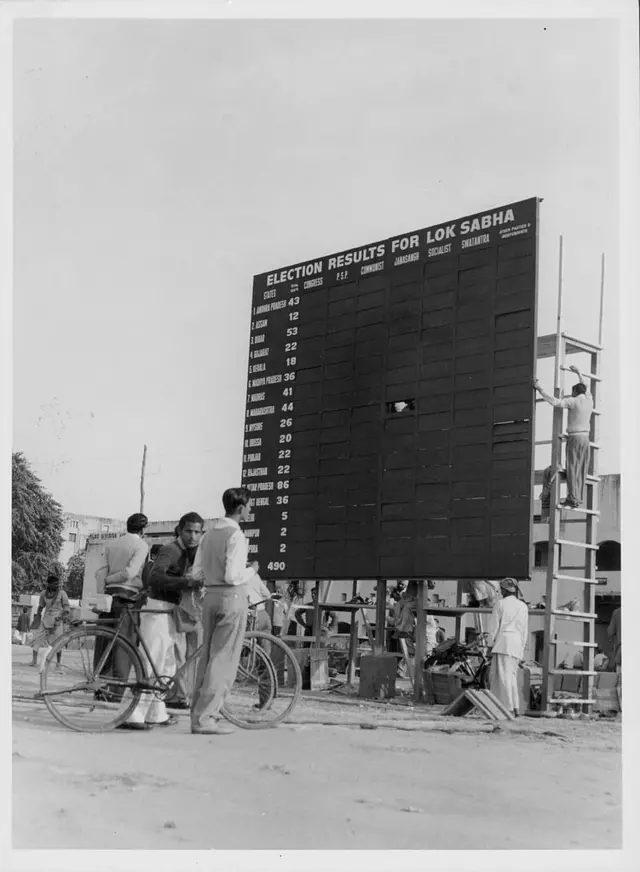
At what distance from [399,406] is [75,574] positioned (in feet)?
103

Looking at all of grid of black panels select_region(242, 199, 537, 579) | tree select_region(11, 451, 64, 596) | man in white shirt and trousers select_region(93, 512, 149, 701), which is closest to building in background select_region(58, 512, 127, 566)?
tree select_region(11, 451, 64, 596)

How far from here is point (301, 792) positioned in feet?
21.2

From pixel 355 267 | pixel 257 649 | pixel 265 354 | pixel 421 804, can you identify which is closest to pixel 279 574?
pixel 265 354

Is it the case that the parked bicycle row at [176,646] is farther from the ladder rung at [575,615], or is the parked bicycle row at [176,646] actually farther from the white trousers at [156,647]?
the ladder rung at [575,615]

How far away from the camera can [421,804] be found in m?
6.39

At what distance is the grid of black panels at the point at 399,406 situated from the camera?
10664mm

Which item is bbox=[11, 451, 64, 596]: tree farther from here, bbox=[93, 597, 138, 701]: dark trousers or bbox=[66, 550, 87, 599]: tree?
bbox=[93, 597, 138, 701]: dark trousers

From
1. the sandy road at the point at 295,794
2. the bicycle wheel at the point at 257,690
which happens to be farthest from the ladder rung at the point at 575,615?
the bicycle wheel at the point at 257,690

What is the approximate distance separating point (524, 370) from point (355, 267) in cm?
Answer: 274

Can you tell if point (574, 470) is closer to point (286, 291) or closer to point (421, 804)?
point (286, 291)

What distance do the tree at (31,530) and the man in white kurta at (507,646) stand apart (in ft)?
77.3

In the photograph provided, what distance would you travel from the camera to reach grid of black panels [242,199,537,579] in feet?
35.0

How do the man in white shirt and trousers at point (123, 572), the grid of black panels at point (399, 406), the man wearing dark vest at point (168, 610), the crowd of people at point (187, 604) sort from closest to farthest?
the crowd of people at point (187, 604)
the man wearing dark vest at point (168, 610)
the man in white shirt and trousers at point (123, 572)
the grid of black panels at point (399, 406)

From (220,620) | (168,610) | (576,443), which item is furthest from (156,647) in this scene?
(576,443)
